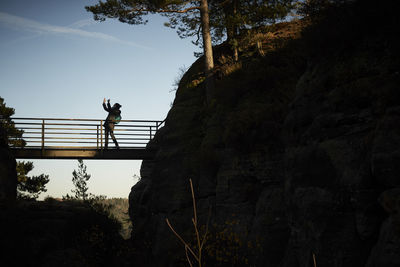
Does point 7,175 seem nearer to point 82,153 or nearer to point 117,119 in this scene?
point 82,153

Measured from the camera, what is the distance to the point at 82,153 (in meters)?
17.2

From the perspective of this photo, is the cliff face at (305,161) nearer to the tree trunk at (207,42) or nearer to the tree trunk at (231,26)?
the tree trunk at (207,42)

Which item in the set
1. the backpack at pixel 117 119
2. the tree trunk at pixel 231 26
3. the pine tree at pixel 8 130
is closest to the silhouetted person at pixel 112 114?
the backpack at pixel 117 119

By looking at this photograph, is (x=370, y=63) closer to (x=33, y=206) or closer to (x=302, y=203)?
(x=302, y=203)

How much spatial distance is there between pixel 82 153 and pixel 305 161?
1253 cm

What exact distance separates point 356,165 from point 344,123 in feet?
3.05

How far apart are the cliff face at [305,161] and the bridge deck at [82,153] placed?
3892mm

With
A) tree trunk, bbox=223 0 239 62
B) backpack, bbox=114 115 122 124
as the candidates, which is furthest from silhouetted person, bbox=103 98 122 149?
tree trunk, bbox=223 0 239 62

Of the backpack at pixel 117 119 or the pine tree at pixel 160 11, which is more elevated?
the pine tree at pixel 160 11

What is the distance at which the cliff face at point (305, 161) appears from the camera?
564 centimetres

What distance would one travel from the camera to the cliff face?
5641 millimetres

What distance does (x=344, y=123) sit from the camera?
6578 millimetres

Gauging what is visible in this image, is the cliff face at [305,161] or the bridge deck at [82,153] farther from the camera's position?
the bridge deck at [82,153]

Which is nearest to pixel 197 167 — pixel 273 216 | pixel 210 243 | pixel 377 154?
pixel 210 243
